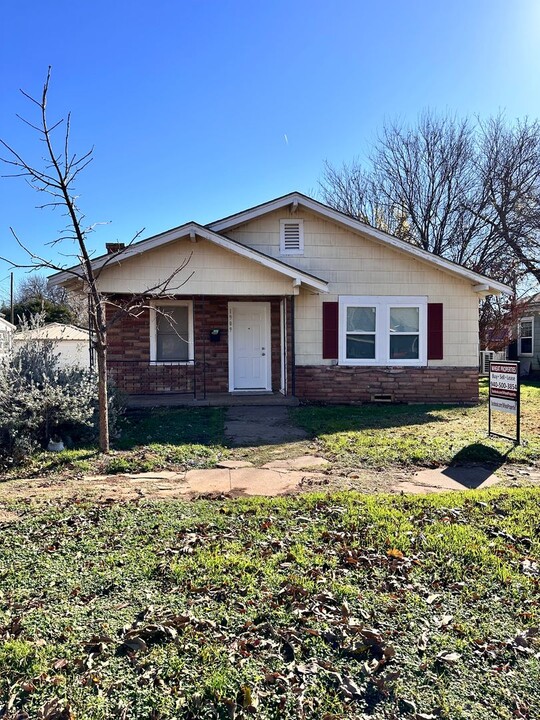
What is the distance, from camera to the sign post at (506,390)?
779 cm

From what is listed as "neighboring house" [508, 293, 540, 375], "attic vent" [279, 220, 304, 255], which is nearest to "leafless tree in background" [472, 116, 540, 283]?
"neighboring house" [508, 293, 540, 375]

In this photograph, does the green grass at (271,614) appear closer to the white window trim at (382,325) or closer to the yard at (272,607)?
the yard at (272,607)

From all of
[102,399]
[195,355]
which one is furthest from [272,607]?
[195,355]

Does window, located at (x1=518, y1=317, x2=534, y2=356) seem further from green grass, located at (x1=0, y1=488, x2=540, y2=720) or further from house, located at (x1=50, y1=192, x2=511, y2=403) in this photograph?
green grass, located at (x1=0, y1=488, x2=540, y2=720)

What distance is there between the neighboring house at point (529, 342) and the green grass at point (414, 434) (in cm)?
1401

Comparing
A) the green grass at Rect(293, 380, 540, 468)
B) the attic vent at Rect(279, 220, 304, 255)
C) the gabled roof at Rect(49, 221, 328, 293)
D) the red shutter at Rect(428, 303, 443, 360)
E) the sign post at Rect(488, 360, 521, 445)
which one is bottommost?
the green grass at Rect(293, 380, 540, 468)

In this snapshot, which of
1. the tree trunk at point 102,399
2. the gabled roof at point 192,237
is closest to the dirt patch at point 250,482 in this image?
the tree trunk at point 102,399

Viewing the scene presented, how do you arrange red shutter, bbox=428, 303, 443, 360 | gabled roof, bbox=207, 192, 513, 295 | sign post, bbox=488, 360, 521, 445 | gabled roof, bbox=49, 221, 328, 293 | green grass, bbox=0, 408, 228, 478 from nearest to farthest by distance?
green grass, bbox=0, 408, 228, 478
sign post, bbox=488, 360, 521, 445
gabled roof, bbox=49, 221, 328, 293
gabled roof, bbox=207, 192, 513, 295
red shutter, bbox=428, 303, 443, 360

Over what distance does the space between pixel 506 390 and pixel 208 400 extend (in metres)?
6.24

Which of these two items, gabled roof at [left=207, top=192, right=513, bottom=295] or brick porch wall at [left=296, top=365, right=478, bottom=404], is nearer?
gabled roof at [left=207, top=192, right=513, bottom=295]

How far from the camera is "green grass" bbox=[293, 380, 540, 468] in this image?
274 inches

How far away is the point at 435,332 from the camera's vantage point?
40.6 feet

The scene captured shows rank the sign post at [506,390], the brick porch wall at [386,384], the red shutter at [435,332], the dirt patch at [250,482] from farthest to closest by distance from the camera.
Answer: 1. the red shutter at [435,332]
2. the brick porch wall at [386,384]
3. the sign post at [506,390]
4. the dirt patch at [250,482]

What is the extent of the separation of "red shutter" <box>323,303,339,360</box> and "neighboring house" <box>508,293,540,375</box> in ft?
52.8
